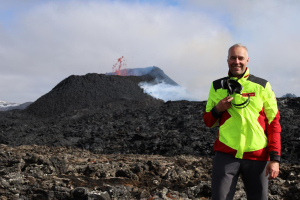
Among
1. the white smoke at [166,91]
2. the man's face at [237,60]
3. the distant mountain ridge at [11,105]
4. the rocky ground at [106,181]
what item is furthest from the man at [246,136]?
the distant mountain ridge at [11,105]

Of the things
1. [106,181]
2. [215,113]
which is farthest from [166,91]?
[215,113]

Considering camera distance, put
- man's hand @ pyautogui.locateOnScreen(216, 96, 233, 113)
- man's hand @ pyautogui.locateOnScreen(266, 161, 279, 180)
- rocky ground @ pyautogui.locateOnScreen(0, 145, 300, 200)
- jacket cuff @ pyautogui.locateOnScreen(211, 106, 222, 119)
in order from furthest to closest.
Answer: rocky ground @ pyautogui.locateOnScreen(0, 145, 300, 200)
jacket cuff @ pyautogui.locateOnScreen(211, 106, 222, 119)
man's hand @ pyautogui.locateOnScreen(216, 96, 233, 113)
man's hand @ pyautogui.locateOnScreen(266, 161, 279, 180)

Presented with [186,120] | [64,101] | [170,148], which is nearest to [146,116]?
[186,120]

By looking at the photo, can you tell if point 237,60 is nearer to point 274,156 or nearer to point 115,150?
point 274,156

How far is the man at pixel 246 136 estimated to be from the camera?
2371mm

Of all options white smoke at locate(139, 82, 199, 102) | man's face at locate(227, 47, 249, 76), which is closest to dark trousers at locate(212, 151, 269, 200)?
man's face at locate(227, 47, 249, 76)

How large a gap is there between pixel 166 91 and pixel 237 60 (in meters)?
27.9

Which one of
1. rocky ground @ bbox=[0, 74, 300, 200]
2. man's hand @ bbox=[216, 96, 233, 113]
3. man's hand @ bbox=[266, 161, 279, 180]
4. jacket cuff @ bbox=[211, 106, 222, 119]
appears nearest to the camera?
man's hand @ bbox=[266, 161, 279, 180]

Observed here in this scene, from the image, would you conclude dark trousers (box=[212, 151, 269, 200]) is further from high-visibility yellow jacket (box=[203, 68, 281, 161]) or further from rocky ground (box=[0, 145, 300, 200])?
rocky ground (box=[0, 145, 300, 200])

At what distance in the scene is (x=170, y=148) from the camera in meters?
10.6

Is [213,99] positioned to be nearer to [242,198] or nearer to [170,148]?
[242,198]

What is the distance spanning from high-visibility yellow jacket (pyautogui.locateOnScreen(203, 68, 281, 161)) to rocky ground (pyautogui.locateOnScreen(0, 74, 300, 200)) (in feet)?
6.62

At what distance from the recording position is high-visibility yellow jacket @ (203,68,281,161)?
238cm

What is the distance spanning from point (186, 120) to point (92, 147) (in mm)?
4763
